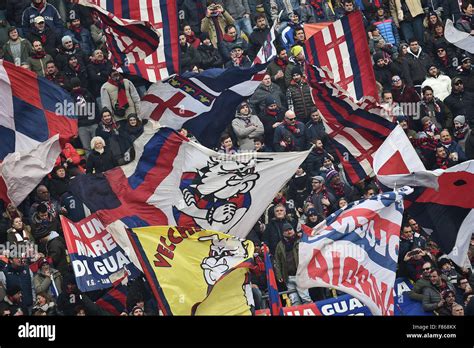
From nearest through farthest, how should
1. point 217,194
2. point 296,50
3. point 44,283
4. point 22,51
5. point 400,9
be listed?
point 217,194
point 44,283
point 22,51
point 296,50
point 400,9

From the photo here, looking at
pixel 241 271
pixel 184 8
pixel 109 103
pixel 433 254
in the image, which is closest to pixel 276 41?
pixel 184 8

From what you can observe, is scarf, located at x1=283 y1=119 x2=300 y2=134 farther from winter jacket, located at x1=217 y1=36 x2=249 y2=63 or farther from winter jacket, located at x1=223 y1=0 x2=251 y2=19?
winter jacket, located at x1=223 y1=0 x2=251 y2=19

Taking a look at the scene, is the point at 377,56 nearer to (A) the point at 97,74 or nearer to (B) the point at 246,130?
(B) the point at 246,130

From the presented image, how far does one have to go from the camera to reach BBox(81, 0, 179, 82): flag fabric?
93.8 ft

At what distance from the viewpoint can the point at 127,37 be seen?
91.3 feet

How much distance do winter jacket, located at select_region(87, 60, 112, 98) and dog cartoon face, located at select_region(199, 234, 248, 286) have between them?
6849 mm

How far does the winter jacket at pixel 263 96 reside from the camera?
30422mm

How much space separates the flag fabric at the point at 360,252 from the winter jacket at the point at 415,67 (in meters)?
8.43

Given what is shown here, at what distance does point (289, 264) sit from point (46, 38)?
607 centimetres

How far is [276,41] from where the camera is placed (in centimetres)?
3225

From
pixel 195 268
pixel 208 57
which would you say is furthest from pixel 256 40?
pixel 195 268

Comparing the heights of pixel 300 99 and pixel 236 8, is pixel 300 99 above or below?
below

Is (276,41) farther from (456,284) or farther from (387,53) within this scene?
(456,284)

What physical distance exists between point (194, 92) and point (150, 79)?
1258mm
